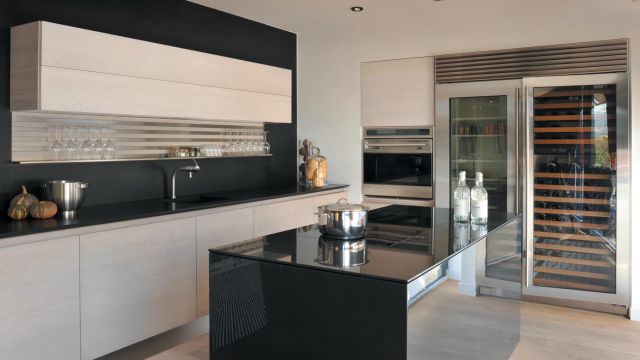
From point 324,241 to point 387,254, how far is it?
36 cm

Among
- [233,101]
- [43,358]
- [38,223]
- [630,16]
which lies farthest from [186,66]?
[630,16]

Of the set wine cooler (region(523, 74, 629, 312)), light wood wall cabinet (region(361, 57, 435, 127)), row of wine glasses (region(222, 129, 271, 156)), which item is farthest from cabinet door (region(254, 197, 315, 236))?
wine cooler (region(523, 74, 629, 312))

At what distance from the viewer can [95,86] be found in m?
3.37

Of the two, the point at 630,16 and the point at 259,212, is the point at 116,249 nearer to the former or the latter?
the point at 259,212

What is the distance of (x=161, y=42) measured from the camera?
4223 mm

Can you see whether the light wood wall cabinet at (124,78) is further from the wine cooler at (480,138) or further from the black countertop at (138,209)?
the wine cooler at (480,138)

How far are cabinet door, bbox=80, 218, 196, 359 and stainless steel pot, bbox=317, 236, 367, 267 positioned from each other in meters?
1.45

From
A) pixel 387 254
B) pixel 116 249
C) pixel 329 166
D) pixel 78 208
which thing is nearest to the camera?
pixel 387 254

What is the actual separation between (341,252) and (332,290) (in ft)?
1.04

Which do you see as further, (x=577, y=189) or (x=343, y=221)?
(x=577, y=189)

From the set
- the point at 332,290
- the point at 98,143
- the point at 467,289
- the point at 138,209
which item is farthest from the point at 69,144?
the point at 467,289

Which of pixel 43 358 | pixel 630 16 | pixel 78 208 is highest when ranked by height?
pixel 630 16

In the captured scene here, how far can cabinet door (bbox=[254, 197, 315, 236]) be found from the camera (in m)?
4.39

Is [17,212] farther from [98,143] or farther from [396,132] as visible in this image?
[396,132]
